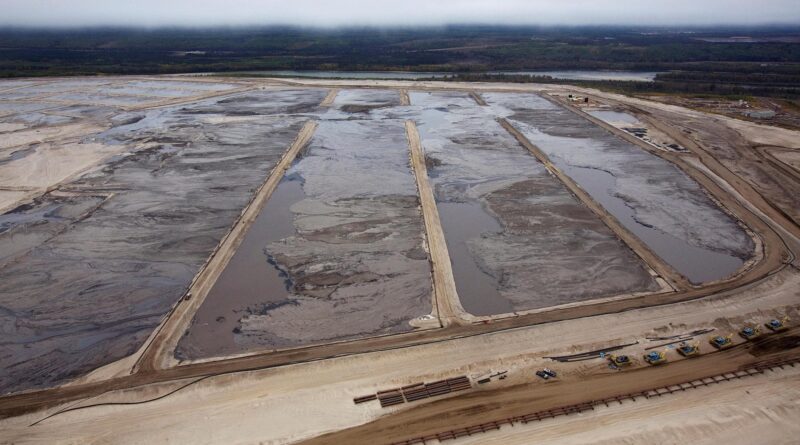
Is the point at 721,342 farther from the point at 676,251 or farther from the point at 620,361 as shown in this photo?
the point at 676,251

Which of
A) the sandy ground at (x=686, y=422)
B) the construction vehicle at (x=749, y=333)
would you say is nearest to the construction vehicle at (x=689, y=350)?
the sandy ground at (x=686, y=422)

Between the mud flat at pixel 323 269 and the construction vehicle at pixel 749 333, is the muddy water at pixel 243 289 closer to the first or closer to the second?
the mud flat at pixel 323 269

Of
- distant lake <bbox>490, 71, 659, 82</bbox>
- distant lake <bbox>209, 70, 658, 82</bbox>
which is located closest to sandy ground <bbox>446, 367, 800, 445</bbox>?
distant lake <bbox>209, 70, 658, 82</bbox>

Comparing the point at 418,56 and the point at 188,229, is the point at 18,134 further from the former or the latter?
the point at 418,56

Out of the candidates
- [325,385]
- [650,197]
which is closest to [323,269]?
[325,385]

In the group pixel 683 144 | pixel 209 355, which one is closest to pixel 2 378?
pixel 209 355
